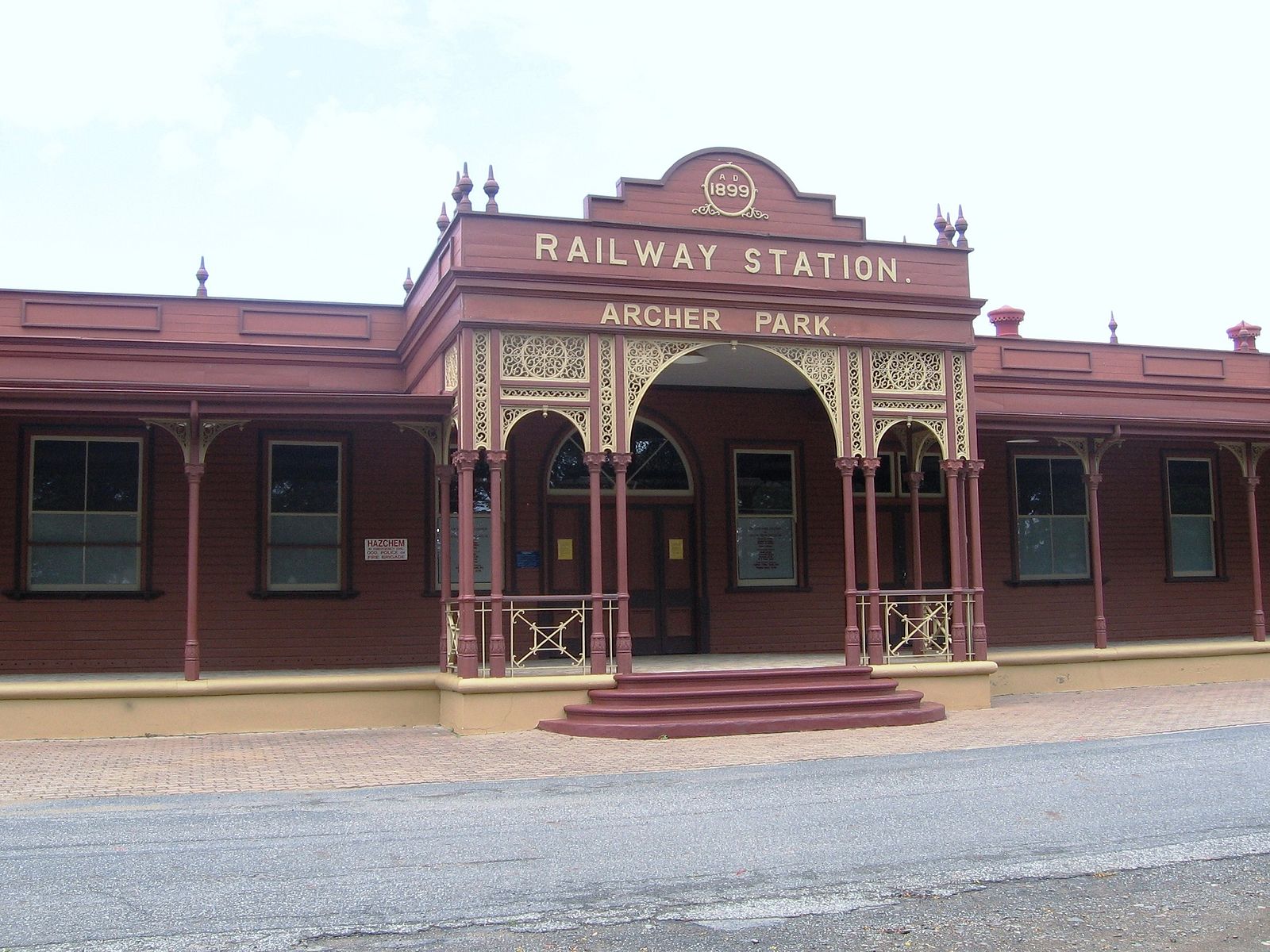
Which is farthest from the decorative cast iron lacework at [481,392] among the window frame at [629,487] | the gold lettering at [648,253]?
the window frame at [629,487]

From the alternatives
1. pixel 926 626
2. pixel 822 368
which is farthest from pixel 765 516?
Answer: pixel 822 368

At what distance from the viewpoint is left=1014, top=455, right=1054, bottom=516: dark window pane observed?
685 inches

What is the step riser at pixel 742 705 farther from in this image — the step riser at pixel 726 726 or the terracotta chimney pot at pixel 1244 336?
the terracotta chimney pot at pixel 1244 336

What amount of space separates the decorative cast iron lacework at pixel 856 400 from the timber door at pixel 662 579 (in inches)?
118

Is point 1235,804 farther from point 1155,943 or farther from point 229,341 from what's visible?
point 229,341

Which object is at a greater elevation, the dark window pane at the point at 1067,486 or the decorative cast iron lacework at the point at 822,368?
the decorative cast iron lacework at the point at 822,368

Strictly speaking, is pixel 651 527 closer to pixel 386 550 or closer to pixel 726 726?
pixel 386 550

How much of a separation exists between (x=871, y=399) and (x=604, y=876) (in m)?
8.21

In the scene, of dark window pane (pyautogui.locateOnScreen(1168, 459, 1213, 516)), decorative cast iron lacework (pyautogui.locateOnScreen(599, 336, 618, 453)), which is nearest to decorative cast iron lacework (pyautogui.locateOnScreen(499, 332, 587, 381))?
decorative cast iron lacework (pyautogui.locateOnScreen(599, 336, 618, 453))

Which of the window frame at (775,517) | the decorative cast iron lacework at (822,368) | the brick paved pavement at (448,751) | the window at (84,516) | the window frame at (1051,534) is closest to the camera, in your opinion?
the brick paved pavement at (448,751)

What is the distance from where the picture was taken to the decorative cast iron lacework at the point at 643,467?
1566cm

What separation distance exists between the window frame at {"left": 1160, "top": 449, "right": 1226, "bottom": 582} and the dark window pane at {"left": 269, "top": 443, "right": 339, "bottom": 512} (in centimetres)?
1120

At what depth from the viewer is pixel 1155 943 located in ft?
17.9

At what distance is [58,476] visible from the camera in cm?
1416
